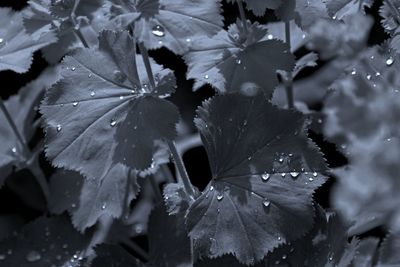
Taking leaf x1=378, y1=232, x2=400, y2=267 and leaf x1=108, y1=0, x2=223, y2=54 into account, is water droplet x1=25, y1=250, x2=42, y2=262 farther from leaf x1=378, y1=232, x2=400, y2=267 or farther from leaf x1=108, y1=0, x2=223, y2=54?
leaf x1=378, y1=232, x2=400, y2=267

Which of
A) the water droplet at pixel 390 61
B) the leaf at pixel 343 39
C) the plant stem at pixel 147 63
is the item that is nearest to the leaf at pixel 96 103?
the plant stem at pixel 147 63

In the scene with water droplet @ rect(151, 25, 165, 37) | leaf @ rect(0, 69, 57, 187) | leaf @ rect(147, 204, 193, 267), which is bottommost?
leaf @ rect(147, 204, 193, 267)

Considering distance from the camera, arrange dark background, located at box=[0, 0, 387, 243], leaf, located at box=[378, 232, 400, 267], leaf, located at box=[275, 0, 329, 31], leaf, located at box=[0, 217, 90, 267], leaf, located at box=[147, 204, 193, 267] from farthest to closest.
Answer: dark background, located at box=[0, 0, 387, 243], leaf, located at box=[0, 217, 90, 267], leaf, located at box=[147, 204, 193, 267], leaf, located at box=[275, 0, 329, 31], leaf, located at box=[378, 232, 400, 267]

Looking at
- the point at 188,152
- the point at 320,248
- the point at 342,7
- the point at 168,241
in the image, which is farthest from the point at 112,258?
the point at 342,7

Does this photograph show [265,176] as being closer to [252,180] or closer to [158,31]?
[252,180]

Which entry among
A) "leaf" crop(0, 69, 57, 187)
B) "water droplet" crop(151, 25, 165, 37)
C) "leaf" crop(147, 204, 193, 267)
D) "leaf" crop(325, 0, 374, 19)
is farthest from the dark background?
"water droplet" crop(151, 25, 165, 37)

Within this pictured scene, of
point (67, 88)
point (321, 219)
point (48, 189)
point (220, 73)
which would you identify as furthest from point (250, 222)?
point (48, 189)
